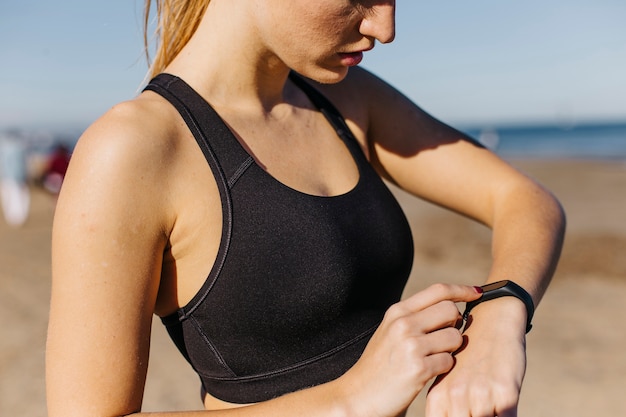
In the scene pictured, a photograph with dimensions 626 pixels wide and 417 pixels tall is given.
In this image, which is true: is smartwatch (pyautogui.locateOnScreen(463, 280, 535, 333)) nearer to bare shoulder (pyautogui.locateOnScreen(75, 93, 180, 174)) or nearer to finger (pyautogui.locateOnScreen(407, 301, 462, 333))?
finger (pyautogui.locateOnScreen(407, 301, 462, 333))

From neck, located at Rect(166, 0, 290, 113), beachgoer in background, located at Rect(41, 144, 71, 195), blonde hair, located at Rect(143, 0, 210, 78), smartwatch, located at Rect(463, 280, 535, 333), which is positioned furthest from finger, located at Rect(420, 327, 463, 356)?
beachgoer in background, located at Rect(41, 144, 71, 195)

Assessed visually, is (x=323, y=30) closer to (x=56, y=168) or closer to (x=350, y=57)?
(x=350, y=57)

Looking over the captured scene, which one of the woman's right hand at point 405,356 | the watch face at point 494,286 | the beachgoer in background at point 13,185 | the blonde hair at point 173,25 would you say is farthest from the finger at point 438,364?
the beachgoer in background at point 13,185

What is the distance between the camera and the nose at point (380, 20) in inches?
64.6

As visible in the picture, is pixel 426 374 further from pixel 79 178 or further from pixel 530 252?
pixel 79 178

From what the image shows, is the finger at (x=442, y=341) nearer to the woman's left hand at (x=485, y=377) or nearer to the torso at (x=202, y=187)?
the woman's left hand at (x=485, y=377)

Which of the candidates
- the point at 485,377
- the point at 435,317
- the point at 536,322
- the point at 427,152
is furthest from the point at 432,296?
the point at 536,322

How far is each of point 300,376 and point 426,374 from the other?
0.47 m

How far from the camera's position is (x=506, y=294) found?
1547mm

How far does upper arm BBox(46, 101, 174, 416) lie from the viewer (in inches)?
55.2

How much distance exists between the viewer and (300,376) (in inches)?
67.5

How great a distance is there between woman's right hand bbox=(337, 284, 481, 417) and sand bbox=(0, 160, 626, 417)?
12.9ft

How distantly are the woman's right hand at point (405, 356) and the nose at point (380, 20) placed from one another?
63 centimetres

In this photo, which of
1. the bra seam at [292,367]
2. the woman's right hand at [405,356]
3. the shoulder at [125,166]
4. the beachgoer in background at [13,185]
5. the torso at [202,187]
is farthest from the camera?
the beachgoer in background at [13,185]
